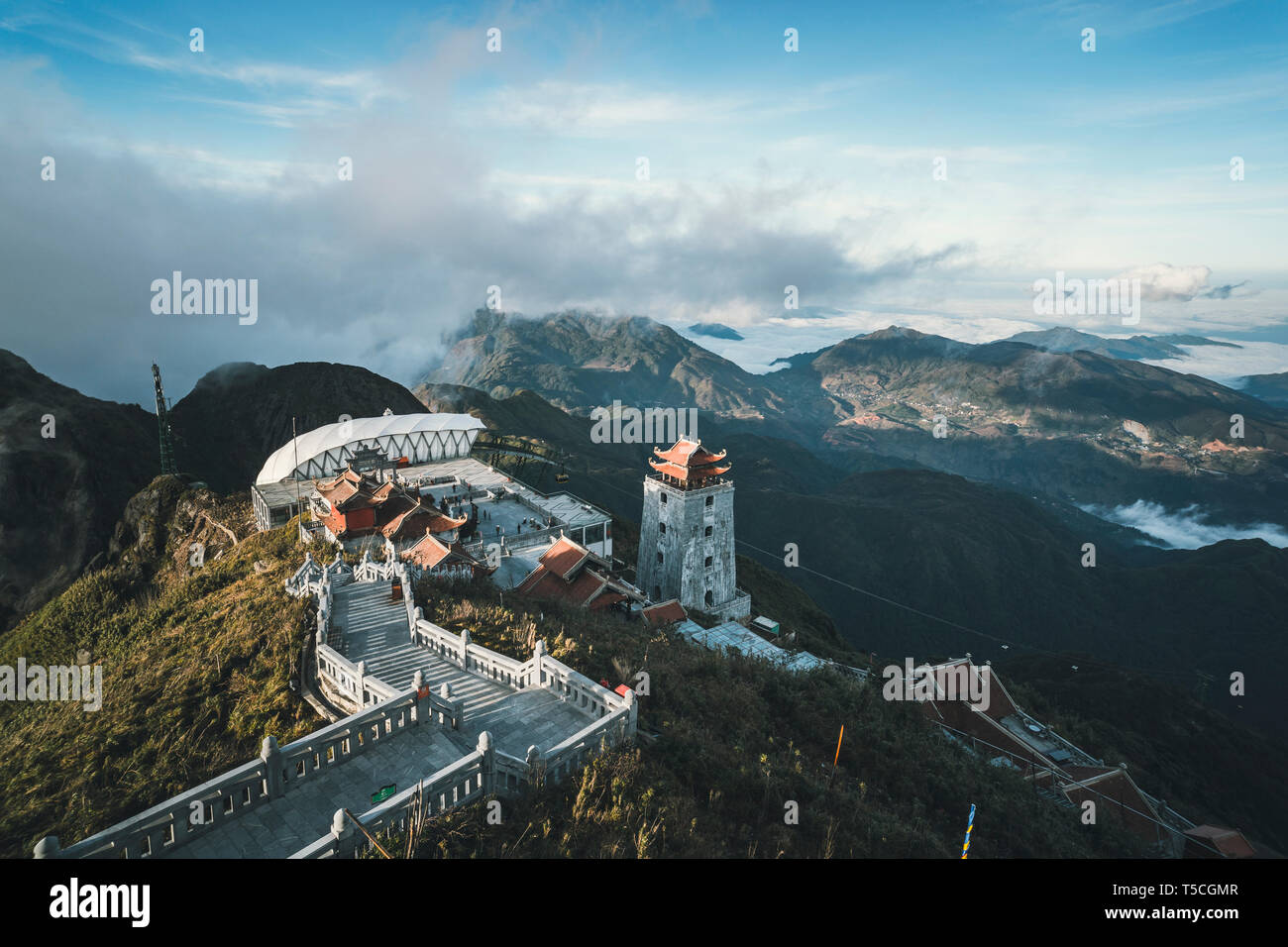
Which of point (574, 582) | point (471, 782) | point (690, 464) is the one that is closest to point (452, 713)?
point (471, 782)

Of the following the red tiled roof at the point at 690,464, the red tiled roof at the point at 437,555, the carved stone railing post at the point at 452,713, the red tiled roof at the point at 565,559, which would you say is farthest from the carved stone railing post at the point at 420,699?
the red tiled roof at the point at 690,464

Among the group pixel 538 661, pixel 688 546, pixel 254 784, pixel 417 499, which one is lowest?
pixel 688 546

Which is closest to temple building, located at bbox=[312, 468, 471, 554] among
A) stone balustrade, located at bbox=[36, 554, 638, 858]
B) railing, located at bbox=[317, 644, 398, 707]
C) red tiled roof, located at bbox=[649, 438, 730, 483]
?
red tiled roof, located at bbox=[649, 438, 730, 483]

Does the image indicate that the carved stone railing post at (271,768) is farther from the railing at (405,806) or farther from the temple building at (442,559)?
the temple building at (442,559)

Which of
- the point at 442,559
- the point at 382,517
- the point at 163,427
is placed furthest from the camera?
the point at 163,427

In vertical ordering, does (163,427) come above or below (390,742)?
above

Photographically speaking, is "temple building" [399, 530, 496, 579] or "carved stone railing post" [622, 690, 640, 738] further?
"temple building" [399, 530, 496, 579]

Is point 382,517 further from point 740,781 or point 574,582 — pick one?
point 740,781

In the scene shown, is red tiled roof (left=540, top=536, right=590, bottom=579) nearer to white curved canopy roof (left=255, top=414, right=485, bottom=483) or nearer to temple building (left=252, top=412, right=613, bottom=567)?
temple building (left=252, top=412, right=613, bottom=567)

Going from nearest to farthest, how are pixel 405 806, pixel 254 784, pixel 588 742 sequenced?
1. pixel 405 806
2. pixel 254 784
3. pixel 588 742
